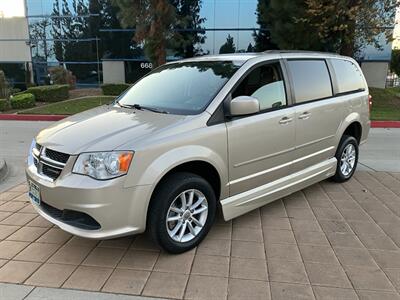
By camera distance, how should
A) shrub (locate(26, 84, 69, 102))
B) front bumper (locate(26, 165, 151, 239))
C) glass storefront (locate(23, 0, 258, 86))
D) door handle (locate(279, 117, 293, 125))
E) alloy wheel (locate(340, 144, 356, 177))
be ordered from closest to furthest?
front bumper (locate(26, 165, 151, 239)), door handle (locate(279, 117, 293, 125)), alloy wheel (locate(340, 144, 356, 177)), shrub (locate(26, 84, 69, 102)), glass storefront (locate(23, 0, 258, 86))

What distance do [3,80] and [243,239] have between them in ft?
49.6

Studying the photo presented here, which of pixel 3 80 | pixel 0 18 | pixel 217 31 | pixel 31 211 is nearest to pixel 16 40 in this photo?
pixel 0 18

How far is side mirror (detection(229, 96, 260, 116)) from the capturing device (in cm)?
377

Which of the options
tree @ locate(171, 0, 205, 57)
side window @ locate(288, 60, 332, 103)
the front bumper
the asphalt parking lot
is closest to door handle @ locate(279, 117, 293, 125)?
side window @ locate(288, 60, 332, 103)

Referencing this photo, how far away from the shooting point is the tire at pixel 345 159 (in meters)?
5.57

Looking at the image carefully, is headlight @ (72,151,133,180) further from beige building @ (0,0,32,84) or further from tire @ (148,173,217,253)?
beige building @ (0,0,32,84)

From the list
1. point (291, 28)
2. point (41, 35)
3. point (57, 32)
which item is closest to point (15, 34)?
point (41, 35)

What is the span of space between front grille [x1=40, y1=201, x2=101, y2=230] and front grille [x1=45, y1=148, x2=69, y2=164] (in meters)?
0.44

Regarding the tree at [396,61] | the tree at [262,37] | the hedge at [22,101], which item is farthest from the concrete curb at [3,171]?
the tree at [396,61]

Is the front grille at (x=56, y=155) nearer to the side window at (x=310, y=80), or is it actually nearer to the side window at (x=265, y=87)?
the side window at (x=265, y=87)

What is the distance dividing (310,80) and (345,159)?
1.53 meters

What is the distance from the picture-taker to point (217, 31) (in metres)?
20.5

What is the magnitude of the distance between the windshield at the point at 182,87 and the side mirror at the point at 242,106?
0.77ft

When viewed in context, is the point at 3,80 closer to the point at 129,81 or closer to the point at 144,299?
the point at 129,81
